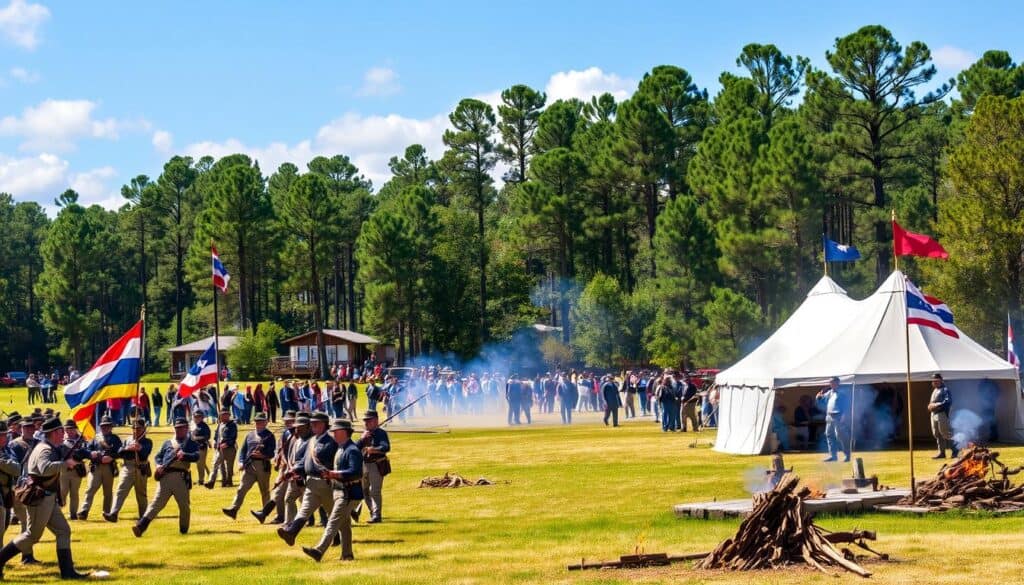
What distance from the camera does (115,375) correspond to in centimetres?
2361

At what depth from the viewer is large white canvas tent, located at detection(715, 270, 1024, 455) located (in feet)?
96.6

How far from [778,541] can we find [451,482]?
39.4 feet

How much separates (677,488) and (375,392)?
27148 millimetres

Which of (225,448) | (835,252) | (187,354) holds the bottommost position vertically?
(225,448)

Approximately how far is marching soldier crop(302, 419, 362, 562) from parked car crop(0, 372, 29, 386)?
86255 mm

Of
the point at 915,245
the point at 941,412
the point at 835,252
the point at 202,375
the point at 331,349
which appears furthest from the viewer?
the point at 331,349

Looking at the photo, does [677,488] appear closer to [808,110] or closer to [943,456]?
[943,456]

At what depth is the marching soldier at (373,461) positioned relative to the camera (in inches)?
784

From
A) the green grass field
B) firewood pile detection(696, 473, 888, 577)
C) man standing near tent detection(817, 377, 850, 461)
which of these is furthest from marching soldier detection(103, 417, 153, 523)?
man standing near tent detection(817, 377, 850, 461)

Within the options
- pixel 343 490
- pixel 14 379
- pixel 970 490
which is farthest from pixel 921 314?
pixel 14 379

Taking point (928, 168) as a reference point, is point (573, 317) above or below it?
below

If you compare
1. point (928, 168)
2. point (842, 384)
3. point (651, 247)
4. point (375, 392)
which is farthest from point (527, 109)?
point (842, 384)

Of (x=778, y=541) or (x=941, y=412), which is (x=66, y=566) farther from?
(x=941, y=412)

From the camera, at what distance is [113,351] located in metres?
23.6
